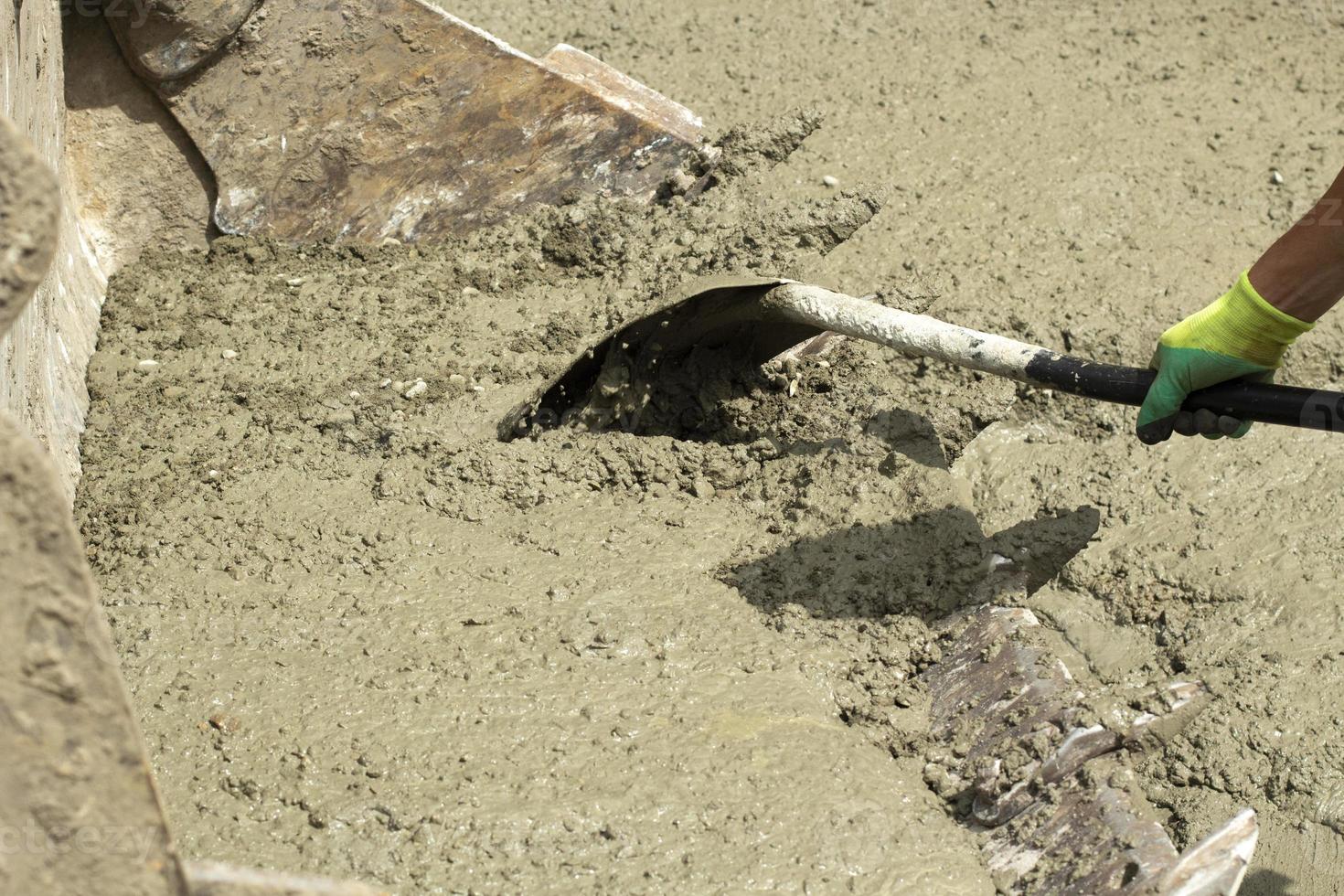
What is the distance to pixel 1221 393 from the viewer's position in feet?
7.63

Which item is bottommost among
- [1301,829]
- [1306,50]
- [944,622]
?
[1301,829]

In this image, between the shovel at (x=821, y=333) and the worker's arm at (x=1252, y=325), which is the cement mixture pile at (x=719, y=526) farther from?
the worker's arm at (x=1252, y=325)

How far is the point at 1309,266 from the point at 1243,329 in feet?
0.56

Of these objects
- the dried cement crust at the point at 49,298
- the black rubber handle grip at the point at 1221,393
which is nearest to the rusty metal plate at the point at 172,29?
the dried cement crust at the point at 49,298

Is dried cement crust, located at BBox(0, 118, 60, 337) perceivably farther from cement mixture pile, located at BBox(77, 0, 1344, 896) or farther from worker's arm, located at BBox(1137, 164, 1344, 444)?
worker's arm, located at BBox(1137, 164, 1344, 444)

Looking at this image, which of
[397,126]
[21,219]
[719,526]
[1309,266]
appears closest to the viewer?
[21,219]

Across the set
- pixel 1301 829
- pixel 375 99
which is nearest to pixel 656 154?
pixel 375 99

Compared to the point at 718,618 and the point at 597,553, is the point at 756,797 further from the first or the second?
the point at 597,553

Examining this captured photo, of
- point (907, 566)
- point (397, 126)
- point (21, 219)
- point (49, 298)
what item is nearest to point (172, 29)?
point (397, 126)

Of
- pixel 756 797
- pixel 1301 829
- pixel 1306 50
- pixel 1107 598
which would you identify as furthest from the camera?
pixel 1306 50

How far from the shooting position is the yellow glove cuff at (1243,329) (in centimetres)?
223

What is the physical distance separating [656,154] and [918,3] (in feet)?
5.96

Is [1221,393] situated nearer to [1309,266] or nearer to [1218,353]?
[1218,353]

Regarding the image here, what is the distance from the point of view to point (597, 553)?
2.64 m
